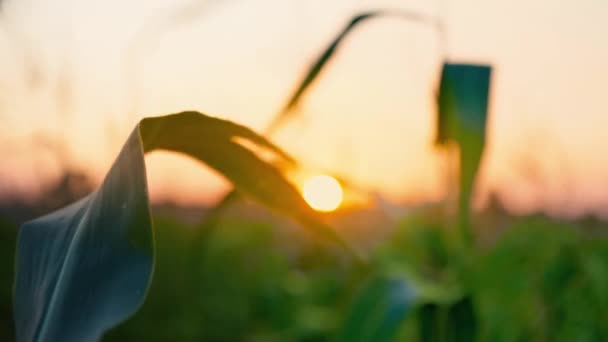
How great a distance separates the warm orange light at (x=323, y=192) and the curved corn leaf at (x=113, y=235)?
0.10 meters

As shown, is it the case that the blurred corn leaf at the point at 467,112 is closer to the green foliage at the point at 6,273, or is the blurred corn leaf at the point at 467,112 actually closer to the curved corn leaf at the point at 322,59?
the curved corn leaf at the point at 322,59

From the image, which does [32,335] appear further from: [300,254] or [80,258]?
[300,254]

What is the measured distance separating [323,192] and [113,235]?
24 cm

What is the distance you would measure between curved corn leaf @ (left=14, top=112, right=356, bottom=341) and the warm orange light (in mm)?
102

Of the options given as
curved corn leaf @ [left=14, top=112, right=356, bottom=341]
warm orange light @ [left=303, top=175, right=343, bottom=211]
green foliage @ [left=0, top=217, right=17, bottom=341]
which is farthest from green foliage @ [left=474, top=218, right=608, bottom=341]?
green foliage @ [left=0, top=217, right=17, bottom=341]

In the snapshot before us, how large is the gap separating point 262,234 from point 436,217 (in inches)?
9.6

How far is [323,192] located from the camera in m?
0.42

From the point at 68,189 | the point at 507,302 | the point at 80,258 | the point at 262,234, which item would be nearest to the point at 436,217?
the point at 507,302

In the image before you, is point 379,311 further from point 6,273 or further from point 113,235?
point 6,273

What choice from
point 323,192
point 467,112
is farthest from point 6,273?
point 467,112

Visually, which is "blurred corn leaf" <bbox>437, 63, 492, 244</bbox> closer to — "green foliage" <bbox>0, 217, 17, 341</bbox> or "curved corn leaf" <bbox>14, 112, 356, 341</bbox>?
"curved corn leaf" <bbox>14, 112, 356, 341</bbox>

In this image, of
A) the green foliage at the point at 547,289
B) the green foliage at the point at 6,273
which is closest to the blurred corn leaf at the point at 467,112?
the green foliage at the point at 547,289

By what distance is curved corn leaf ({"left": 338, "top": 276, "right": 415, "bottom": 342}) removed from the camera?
12.2 inches

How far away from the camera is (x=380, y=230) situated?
0.73m
